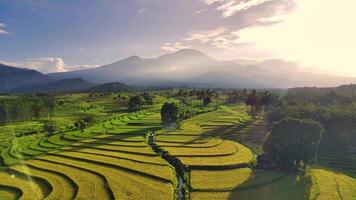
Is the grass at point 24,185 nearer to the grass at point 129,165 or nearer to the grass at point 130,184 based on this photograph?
the grass at point 130,184

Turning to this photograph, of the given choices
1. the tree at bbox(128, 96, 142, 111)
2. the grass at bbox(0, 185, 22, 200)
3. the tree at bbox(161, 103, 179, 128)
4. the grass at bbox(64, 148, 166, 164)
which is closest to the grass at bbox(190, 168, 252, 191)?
the grass at bbox(64, 148, 166, 164)

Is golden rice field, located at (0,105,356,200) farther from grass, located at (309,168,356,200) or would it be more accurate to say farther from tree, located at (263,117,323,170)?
tree, located at (263,117,323,170)

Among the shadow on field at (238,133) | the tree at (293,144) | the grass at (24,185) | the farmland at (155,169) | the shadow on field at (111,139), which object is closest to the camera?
the grass at (24,185)

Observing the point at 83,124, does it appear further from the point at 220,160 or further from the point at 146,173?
the point at 146,173

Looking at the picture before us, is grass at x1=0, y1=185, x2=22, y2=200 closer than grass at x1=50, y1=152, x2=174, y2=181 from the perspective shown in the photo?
Yes

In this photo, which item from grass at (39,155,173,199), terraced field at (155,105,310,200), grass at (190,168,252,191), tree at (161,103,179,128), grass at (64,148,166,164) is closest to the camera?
grass at (39,155,173,199)

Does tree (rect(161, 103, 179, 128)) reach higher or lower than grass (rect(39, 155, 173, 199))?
higher

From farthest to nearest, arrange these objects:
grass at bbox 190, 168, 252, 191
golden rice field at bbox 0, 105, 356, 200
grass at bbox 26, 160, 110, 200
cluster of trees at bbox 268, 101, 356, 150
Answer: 1. cluster of trees at bbox 268, 101, 356, 150
2. grass at bbox 190, 168, 252, 191
3. golden rice field at bbox 0, 105, 356, 200
4. grass at bbox 26, 160, 110, 200

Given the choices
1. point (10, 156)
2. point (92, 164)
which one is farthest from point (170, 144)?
point (10, 156)

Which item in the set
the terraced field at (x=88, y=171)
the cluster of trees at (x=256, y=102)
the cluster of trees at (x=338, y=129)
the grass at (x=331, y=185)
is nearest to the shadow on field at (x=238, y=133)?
the cluster of trees at (x=338, y=129)
